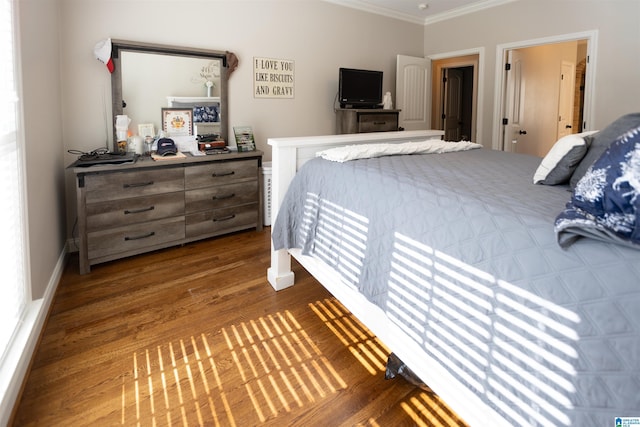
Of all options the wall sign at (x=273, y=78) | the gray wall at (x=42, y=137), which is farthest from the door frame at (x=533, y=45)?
the gray wall at (x=42, y=137)

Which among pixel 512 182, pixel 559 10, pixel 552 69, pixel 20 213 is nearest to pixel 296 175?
pixel 512 182

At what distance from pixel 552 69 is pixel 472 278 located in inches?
208

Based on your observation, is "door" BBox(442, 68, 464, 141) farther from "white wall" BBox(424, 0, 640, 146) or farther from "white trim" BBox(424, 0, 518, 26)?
"white wall" BBox(424, 0, 640, 146)

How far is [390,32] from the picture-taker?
16.4ft

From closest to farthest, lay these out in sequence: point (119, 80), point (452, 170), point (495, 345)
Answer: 1. point (495, 345)
2. point (452, 170)
3. point (119, 80)

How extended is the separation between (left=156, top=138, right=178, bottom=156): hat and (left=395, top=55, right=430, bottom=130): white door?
3.00 meters

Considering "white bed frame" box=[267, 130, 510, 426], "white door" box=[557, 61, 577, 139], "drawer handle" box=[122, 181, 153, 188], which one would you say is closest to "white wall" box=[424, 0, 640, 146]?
"white door" box=[557, 61, 577, 139]

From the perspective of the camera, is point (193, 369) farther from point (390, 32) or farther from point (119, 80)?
point (390, 32)

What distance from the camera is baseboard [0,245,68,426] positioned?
140 cm

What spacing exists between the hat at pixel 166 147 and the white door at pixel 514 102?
3.81m

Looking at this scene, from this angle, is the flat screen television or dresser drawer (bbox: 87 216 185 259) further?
the flat screen television

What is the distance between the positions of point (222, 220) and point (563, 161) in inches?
105

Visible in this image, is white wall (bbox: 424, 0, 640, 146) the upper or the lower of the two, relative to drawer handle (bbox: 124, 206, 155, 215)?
upper

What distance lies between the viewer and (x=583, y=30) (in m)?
3.76
